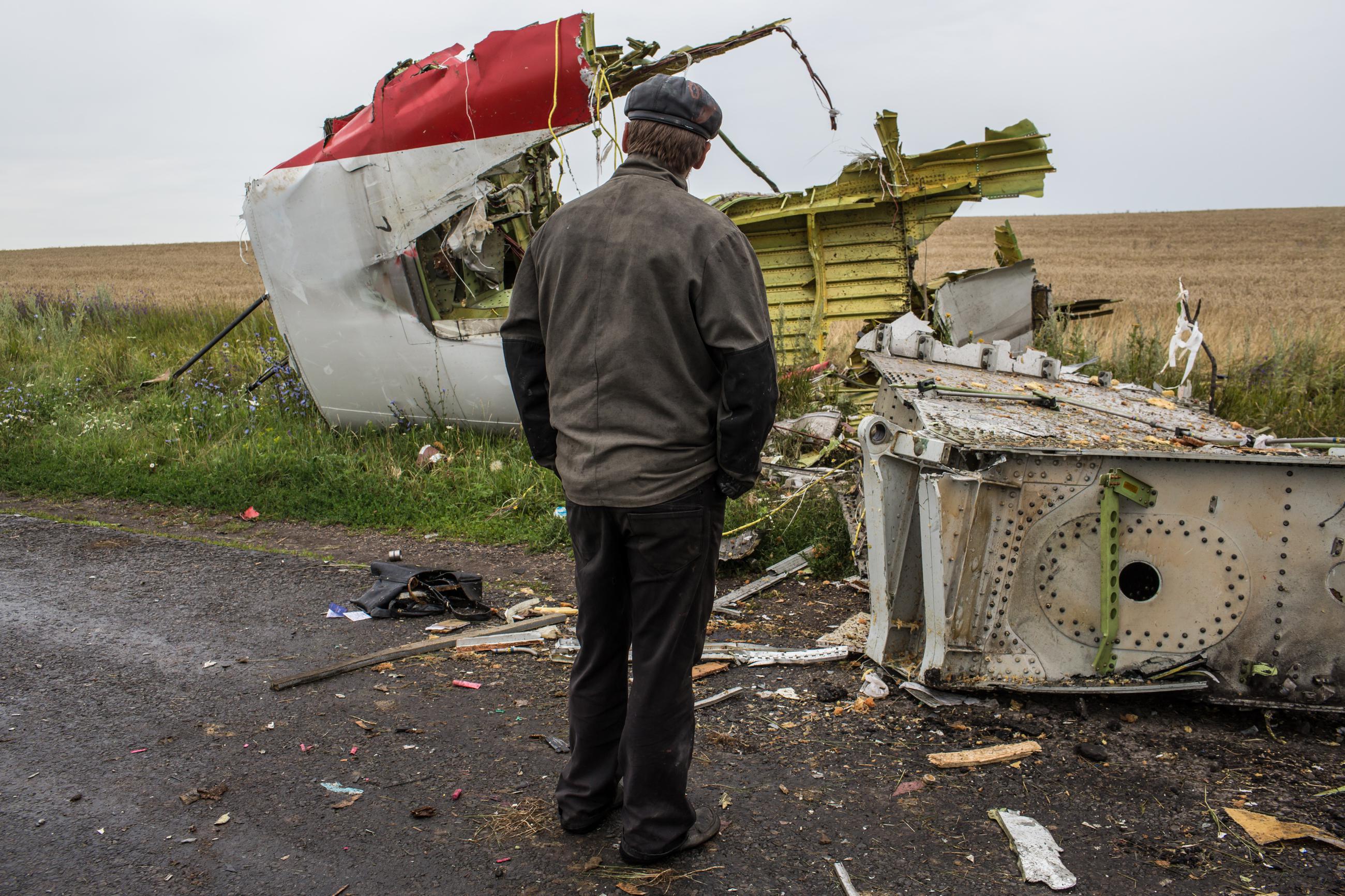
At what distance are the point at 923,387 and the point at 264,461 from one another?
5.14 metres

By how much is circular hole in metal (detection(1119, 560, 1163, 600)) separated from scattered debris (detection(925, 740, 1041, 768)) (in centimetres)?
71

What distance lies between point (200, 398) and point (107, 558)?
338 centimetres

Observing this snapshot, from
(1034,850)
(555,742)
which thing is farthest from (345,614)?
(1034,850)

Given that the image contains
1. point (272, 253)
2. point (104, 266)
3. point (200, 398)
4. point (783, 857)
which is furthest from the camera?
point (104, 266)

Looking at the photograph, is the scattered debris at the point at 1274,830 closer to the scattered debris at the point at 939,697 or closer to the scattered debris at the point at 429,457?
the scattered debris at the point at 939,697

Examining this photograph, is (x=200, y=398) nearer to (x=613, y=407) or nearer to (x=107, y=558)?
(x=107, y=558)

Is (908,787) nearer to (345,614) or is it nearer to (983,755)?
(983,755)

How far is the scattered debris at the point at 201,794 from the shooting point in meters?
2.89

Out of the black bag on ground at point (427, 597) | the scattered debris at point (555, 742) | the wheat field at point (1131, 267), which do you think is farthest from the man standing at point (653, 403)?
the wheat field at point (1131, 267)

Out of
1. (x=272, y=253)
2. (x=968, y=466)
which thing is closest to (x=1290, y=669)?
(x=968, y=466)

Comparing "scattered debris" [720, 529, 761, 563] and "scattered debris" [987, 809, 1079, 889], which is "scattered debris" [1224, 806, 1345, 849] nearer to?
"scattered debris" [987, 809, 1079, 889]

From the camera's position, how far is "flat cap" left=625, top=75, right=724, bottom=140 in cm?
243

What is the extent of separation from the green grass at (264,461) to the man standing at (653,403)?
2779mm

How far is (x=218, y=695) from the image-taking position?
3.68 m
